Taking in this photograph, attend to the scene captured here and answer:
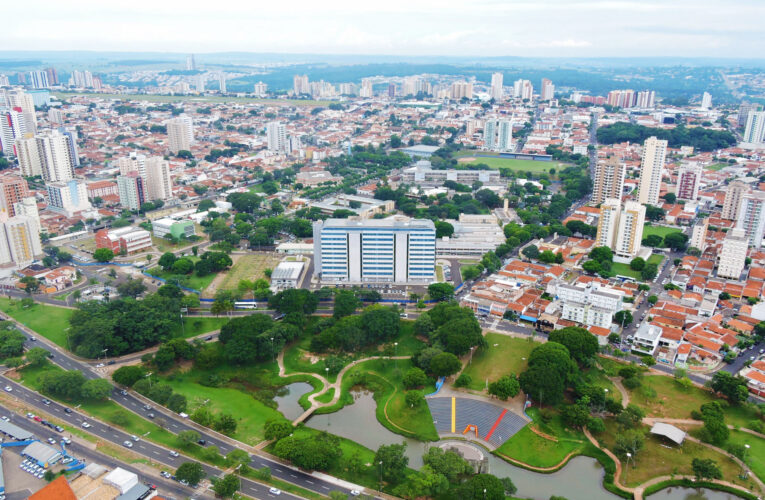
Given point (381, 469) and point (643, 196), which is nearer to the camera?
point (381, 469)

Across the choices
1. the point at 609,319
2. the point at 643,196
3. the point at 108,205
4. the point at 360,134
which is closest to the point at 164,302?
the point at 609,319

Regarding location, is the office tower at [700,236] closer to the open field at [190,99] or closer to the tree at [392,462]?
the tree at [392,462]

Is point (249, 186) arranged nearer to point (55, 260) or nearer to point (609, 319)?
point (55, 260)

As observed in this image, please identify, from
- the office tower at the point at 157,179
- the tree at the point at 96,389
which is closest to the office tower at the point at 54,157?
the office tower at the point at 157,179

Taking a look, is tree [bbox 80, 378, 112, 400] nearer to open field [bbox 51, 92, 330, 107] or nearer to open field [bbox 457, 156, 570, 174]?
open field [bbox 457, 156, 570, 174]

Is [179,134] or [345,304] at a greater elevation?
[179,134]

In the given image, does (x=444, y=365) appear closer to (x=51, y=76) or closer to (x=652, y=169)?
(x=652, y=169)

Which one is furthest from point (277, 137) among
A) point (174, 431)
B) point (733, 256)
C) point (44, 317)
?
point (174, 431)
